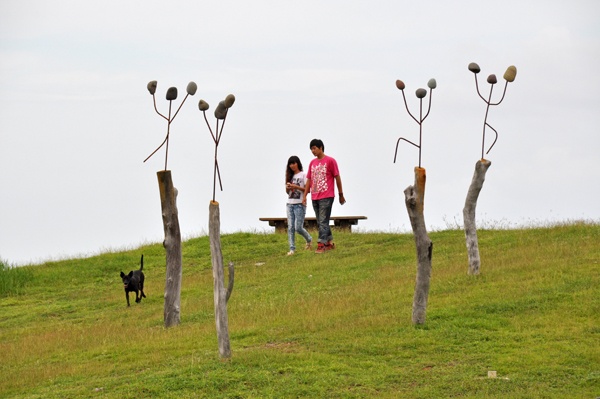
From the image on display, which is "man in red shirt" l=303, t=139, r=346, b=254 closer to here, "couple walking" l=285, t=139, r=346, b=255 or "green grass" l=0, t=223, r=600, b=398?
"couple walking" l=285, t=139, r=346, b=255

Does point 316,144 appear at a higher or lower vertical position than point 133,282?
higher

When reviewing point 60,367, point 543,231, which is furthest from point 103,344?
point 543,231

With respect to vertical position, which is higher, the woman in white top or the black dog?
the woman in white top

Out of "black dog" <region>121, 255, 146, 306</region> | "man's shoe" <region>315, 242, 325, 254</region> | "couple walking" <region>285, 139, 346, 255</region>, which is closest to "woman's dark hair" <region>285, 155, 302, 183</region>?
"couple walking" <region>285, 139, 346, 255</region>

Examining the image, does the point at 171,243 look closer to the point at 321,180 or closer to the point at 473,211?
the point at 473,211

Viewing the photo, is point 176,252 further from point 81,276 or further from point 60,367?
point 81,276

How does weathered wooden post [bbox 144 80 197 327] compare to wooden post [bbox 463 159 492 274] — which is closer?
weathered wooden post [bbox 144 80 197 327]

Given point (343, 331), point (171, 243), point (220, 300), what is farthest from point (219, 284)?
point (171, 243)

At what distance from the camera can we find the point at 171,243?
16.3 m

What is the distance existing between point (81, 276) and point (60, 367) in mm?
11190

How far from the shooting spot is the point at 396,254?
73.2 ft

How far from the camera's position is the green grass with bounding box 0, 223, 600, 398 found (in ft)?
38.2

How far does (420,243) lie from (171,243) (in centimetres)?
446

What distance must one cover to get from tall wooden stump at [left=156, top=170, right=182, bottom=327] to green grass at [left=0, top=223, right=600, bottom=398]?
397mm
